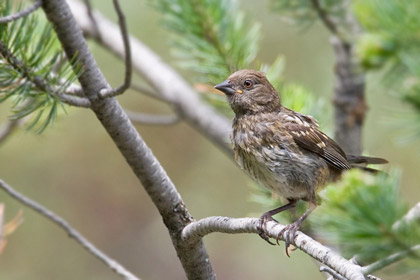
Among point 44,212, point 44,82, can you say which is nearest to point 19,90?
point 44,82

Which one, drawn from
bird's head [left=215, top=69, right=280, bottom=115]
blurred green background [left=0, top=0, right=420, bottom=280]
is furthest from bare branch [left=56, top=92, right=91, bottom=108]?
blurred green background [left=0, top=0, right=420, bottom=280]

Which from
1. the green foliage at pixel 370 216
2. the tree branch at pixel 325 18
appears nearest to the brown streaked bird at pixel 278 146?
the tree branch at pixel 325 18

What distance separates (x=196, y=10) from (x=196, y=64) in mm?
→ 244

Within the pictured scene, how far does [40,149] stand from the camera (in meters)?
5.36

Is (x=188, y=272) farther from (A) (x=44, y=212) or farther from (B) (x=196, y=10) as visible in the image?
(B) (x=196, y=10)

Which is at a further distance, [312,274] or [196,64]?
[312,274]

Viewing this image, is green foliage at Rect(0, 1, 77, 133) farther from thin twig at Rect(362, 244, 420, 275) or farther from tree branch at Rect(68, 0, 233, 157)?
tree branch at Rect(68, 0, 233, 157)

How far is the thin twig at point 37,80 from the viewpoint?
6.72 feet

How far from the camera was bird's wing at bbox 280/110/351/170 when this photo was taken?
3.01 meters

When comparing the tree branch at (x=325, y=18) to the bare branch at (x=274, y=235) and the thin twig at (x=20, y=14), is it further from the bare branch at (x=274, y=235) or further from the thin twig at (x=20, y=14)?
the thin twig at (x=20, y=14)

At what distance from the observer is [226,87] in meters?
3.03

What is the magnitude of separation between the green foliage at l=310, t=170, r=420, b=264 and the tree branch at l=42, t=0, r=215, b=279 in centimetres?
98

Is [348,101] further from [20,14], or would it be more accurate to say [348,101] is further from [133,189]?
[133,189]

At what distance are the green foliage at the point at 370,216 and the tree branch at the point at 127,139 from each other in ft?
3.21
